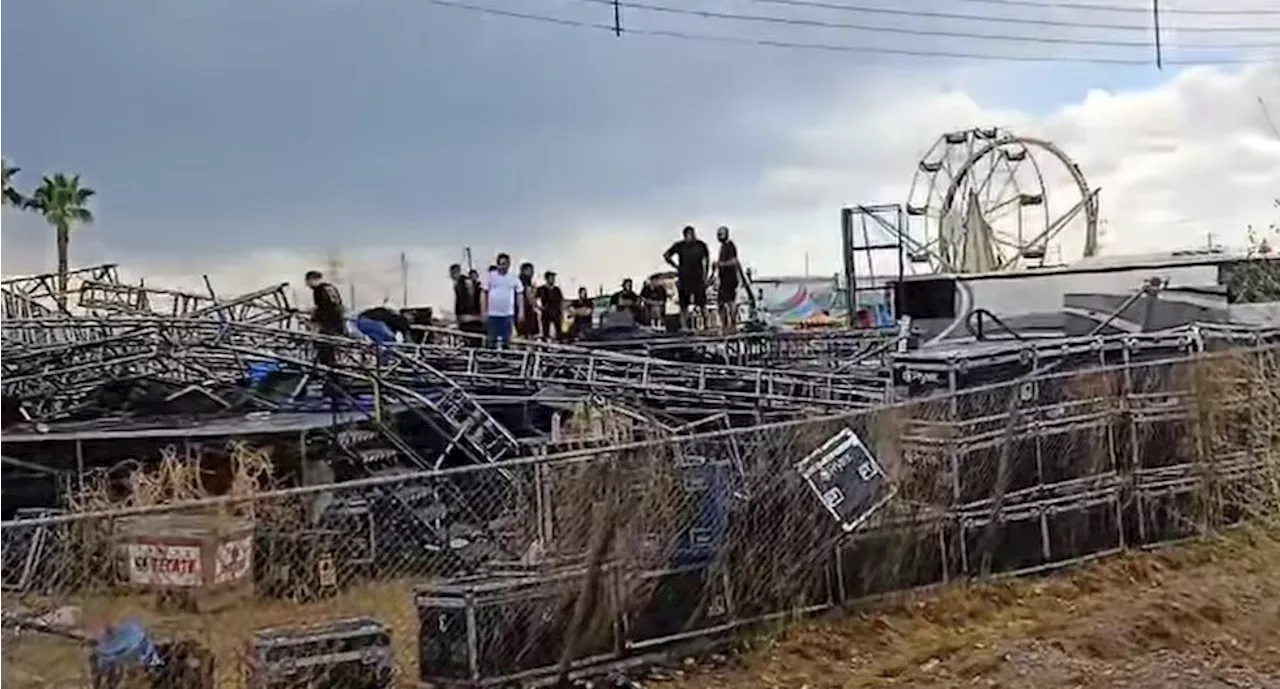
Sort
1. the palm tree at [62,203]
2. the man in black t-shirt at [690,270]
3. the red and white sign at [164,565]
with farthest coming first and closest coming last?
the palm tree at [62,203] → the man in black t-shirt at [690,270] → the red and white sign at [164,565]

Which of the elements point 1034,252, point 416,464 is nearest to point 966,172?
point 1034,252

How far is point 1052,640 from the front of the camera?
26.3 feet

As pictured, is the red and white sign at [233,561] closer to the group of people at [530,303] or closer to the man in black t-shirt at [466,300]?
the group of people at [530,303]

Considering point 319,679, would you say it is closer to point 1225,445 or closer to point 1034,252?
point 1225,445

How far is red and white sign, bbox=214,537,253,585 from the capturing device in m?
8.09

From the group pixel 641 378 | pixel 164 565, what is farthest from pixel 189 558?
pixel 641 378

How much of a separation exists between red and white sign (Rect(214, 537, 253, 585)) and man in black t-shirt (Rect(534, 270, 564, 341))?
42.8 feet

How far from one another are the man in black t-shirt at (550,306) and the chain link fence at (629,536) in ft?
38.5

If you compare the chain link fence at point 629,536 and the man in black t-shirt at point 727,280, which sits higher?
the man in black t-shirt at point 727,280

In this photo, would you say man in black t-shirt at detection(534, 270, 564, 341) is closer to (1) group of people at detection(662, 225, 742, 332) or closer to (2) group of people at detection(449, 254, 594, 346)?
(2) group of people at detection(449, 254, 594, 346)

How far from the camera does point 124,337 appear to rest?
48.8 feet

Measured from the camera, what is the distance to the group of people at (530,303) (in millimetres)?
17750

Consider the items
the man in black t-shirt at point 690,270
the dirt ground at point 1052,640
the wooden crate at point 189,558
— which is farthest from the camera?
the man in black t-shirt at point 690,270

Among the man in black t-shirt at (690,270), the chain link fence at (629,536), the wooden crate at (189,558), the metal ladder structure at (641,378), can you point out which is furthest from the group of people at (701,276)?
the wooden crate at (189,558)
